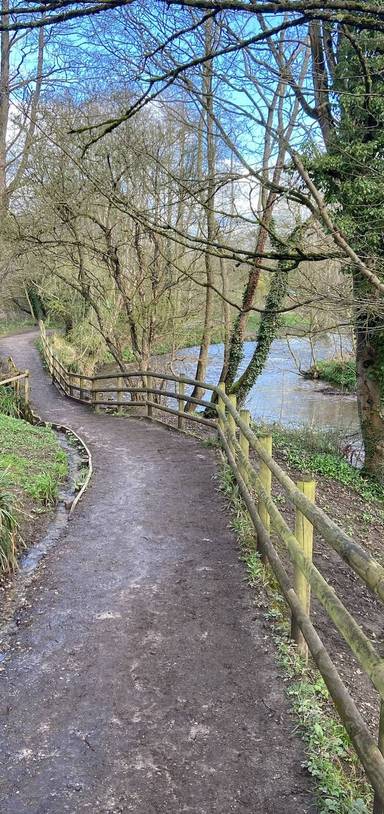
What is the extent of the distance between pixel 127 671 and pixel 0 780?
1.02 meters

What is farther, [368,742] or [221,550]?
[221,550]

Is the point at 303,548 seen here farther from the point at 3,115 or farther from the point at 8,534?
the point at 3,115

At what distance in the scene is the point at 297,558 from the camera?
3529 millimetres

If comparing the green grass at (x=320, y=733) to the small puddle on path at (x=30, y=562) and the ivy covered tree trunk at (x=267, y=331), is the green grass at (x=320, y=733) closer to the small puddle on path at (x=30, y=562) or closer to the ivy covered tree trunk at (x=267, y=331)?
the small puddle on path at (x=30, y=562)

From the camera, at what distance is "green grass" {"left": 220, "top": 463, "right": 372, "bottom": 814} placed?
2.55 metres

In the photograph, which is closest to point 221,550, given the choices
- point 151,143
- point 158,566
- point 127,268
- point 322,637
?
point 158,566

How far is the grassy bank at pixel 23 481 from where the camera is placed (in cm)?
554

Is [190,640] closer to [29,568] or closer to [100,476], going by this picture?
[29,568]

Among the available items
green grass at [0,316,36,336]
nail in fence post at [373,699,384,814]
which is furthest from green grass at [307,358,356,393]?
nail in fence post at [373,699,384,814]

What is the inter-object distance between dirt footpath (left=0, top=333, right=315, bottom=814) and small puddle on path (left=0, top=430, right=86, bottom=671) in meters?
0.08

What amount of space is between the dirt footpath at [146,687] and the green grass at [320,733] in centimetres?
7

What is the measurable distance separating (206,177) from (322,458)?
5.43 metres

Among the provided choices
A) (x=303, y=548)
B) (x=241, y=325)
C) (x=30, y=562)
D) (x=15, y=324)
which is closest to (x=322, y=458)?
(x=241, y=325)

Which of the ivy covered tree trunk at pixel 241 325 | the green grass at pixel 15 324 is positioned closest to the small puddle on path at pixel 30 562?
the ivy covered tree trunk at pixel 241 325
